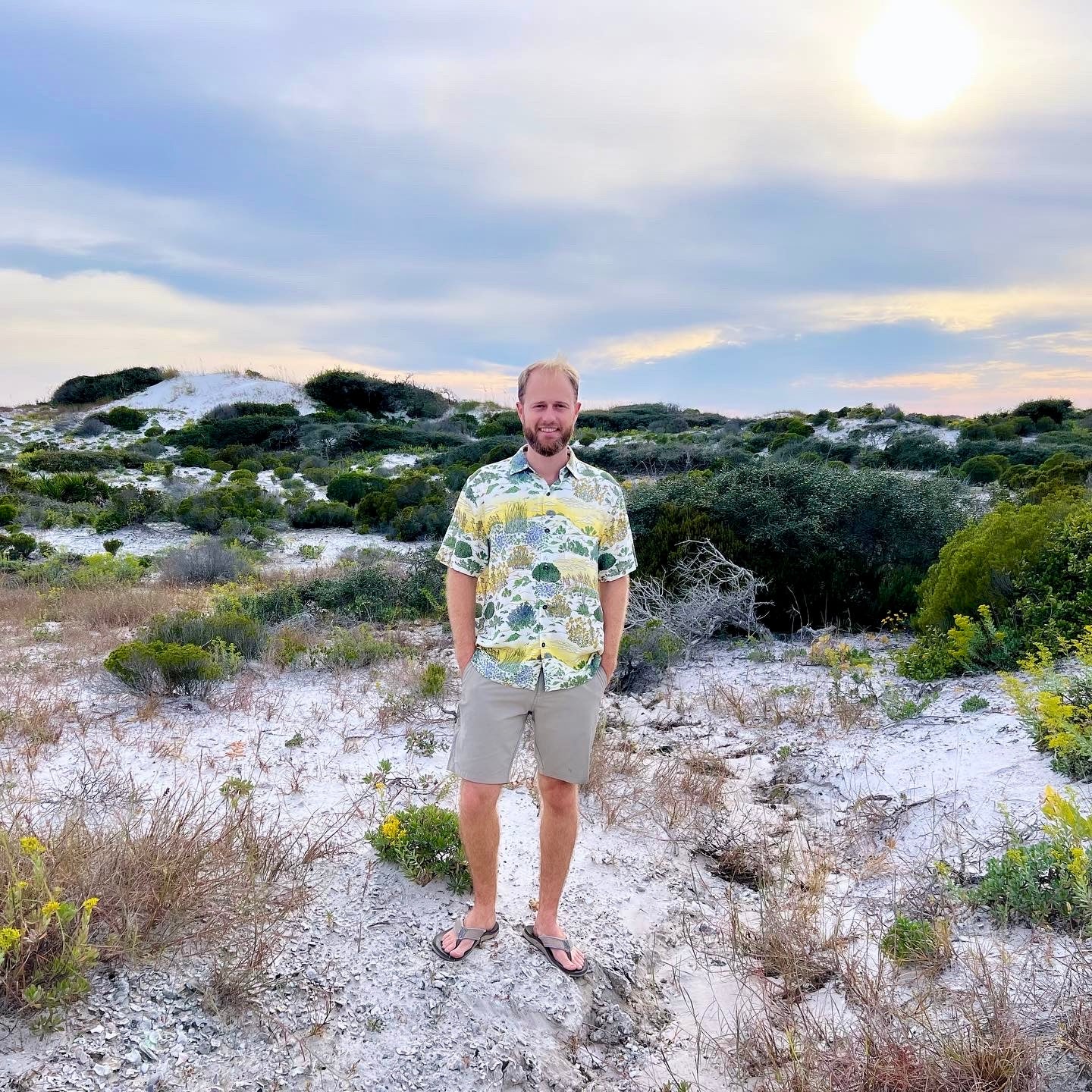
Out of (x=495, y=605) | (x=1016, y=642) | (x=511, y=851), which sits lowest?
(x=511, y=851)

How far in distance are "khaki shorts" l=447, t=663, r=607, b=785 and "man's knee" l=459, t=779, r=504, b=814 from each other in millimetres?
37

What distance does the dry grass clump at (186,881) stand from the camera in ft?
9.34

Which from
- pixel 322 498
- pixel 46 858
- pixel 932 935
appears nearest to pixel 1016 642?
pixel 932 935

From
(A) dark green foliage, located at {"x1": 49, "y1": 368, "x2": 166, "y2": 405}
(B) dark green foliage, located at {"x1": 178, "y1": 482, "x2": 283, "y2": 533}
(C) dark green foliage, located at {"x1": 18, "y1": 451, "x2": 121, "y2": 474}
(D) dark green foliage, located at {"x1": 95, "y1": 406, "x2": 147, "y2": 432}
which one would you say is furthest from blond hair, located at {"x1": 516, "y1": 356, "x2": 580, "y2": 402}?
(A) dark green foliage, located at {"x1": 49, "y1": 368, "x2": 166, "y2": 405}

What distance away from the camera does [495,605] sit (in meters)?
2.91

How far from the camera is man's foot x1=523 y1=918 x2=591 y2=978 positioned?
3.23m

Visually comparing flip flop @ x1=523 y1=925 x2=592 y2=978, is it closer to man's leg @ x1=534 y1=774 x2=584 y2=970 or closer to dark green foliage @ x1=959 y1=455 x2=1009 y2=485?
man's leg @ x1=534 y1=774 x2=584 y2=970

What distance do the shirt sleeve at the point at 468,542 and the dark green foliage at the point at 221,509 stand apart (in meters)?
12.7

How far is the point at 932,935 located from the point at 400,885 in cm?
220

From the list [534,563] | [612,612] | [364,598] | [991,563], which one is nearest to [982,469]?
[991,563]

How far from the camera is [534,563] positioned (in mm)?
2891

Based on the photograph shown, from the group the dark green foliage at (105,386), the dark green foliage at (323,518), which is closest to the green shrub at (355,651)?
the dark green foliage at (323,518)

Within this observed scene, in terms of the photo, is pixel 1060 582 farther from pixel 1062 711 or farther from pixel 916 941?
pixel 916 941

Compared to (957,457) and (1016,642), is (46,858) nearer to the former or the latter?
(1016,642)
